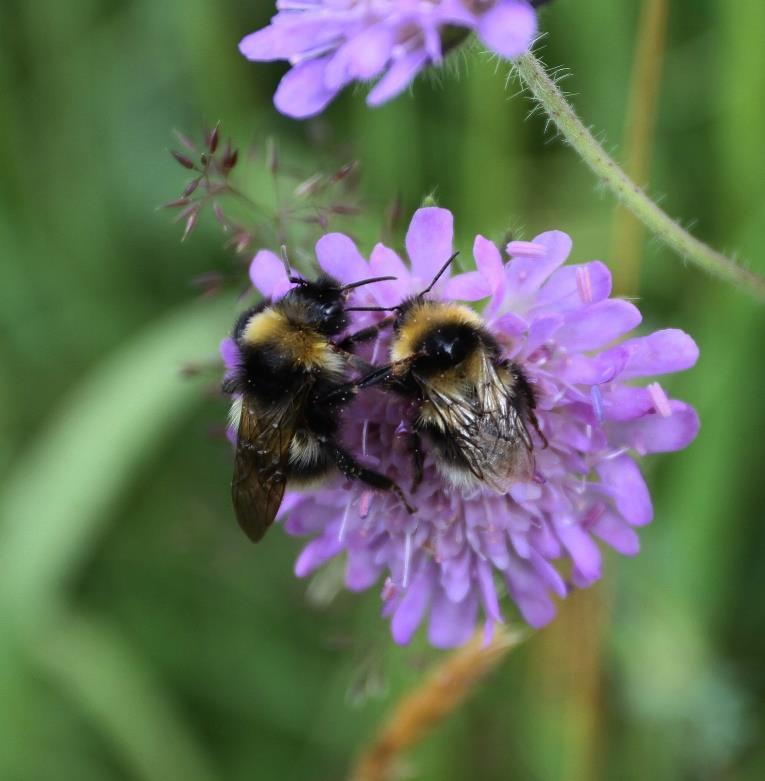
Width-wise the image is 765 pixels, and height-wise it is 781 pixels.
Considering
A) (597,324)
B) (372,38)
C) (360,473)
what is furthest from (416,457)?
(372,38)

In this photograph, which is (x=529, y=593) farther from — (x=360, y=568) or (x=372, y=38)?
(x=372, y=38)

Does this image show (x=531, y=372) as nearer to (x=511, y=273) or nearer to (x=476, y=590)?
(x=511, y=273)

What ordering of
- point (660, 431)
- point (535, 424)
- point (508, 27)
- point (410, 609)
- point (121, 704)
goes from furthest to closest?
point (121, 704), point (410, 609), point (660, 431), point (535, 424), point (508, 27)

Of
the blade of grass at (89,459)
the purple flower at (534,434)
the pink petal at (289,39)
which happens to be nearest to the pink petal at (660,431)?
the purple flower at (534,434)

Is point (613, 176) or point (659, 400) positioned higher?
point (613, 176)

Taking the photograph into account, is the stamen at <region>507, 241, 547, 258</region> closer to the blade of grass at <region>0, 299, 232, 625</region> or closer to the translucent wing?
the translucent wing

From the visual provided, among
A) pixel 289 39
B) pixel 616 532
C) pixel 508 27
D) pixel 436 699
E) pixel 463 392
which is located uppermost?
pixel 289 39

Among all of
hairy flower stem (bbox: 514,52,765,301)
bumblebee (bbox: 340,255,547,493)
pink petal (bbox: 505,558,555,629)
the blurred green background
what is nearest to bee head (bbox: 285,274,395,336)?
bumblebee (bbox: 340,255,547,493)

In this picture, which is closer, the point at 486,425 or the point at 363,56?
the point at 363,56
